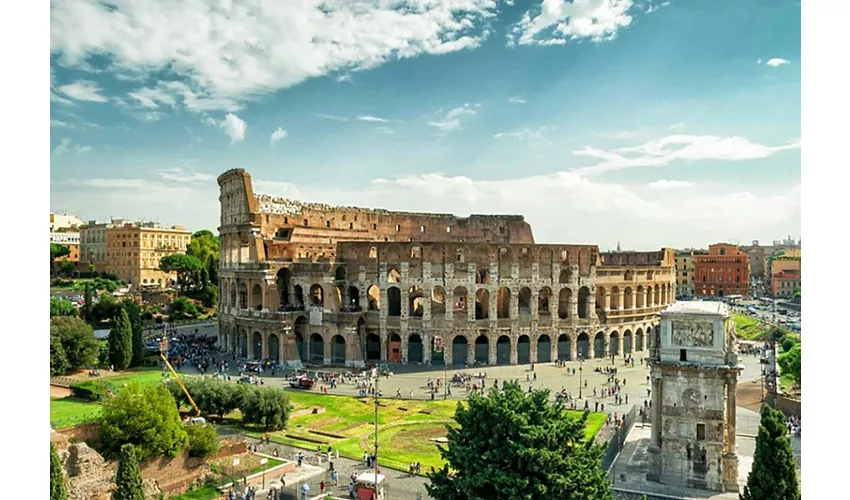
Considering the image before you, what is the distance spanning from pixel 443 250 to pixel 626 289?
16.1 metres

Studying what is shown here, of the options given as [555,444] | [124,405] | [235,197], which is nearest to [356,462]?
[124,405]

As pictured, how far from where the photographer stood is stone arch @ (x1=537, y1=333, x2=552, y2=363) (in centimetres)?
4769

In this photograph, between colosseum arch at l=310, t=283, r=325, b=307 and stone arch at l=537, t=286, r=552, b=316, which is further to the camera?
stone arch at l=537, t=286, r=552, b=316

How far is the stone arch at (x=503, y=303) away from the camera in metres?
49.9

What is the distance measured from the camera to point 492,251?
47.6m

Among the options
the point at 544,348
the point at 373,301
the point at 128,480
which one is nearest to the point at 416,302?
the point at 373,301

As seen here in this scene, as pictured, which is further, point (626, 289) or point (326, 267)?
point (626, 289)

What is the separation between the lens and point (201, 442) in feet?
74.2

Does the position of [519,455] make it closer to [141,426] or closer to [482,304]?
[141,426]

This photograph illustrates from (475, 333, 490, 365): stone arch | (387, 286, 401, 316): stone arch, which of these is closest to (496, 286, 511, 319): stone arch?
(475, 333, 490, 365): stone arch

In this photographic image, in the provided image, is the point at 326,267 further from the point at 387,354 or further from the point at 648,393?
the point at 648,393

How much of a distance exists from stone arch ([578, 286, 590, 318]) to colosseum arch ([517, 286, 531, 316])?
13.1 ft

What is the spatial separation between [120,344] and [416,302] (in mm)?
22855

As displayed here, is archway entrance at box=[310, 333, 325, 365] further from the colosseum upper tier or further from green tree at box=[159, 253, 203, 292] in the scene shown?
green tree at box=[159, 253, 203, 292]
